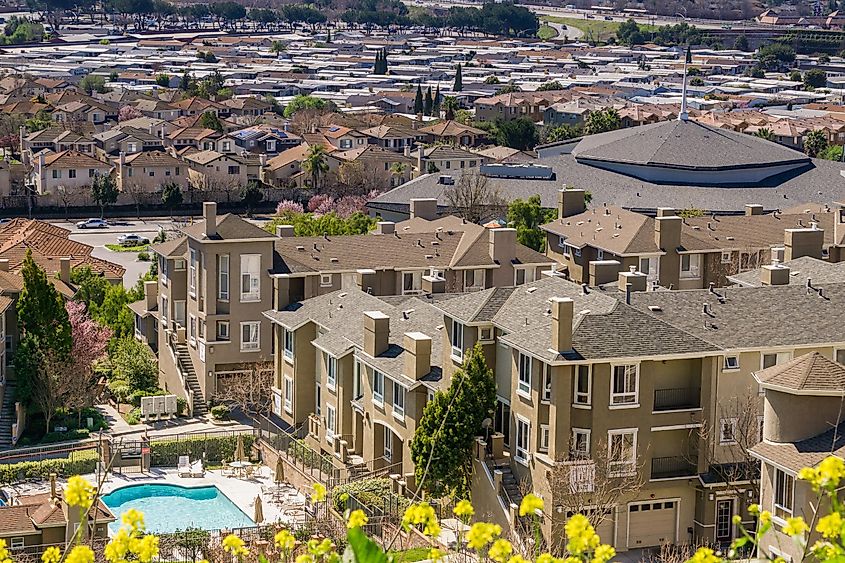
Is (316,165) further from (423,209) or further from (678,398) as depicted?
(678,398)

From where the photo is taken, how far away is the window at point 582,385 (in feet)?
98.6

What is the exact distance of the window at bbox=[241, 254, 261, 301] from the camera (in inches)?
1689

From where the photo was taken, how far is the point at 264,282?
43.0 metres

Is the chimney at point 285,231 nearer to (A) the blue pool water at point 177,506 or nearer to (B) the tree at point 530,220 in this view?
(B) the tree at point 530,220

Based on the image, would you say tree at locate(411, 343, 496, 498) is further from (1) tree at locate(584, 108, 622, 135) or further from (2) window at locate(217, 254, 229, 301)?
(1) tree at locate(584, 108, 622, 135)

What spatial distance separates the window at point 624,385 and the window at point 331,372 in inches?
352

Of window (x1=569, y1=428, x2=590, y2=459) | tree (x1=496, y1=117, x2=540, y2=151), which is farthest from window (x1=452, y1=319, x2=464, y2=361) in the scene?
tree (x1=496, y1=117, x2=540, y2=151)

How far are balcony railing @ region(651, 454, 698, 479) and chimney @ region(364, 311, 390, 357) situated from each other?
23.9 ft

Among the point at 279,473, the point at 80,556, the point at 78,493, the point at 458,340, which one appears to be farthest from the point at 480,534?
the point at 279,473

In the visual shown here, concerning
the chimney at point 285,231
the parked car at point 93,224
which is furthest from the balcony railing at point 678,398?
the parked car at point 93,224

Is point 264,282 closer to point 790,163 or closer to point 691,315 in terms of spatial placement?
point 691,315

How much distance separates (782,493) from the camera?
86.1 feet

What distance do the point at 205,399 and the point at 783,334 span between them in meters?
16.7

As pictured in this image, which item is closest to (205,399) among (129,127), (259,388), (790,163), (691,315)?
(259,388)
